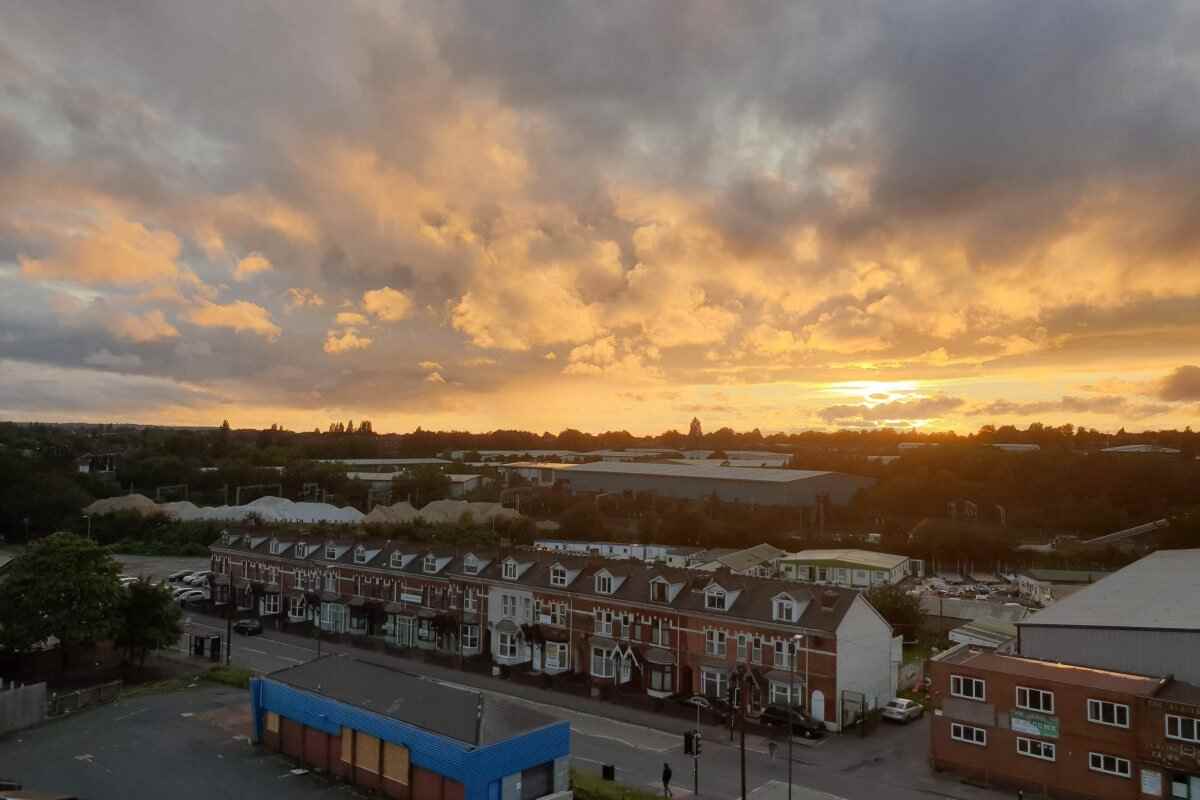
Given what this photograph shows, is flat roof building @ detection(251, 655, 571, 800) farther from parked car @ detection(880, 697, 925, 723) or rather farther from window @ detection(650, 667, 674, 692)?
parked car @ detection(880, 697, 925, 723)

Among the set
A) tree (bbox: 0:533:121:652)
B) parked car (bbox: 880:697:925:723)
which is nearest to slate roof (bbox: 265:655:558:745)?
tree (bbox: 0:533:121:652)

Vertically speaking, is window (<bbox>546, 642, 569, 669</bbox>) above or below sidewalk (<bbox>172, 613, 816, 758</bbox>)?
above

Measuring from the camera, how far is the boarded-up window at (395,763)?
27.0 meters

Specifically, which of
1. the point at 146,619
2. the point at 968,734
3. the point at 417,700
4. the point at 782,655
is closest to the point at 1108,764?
the point at 968,734

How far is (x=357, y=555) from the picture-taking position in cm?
5494

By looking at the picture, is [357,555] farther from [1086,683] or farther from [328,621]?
[1086,683]

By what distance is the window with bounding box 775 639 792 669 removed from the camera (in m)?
A: 36.6

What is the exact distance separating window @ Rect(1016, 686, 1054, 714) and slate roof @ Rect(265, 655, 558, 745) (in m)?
16.2

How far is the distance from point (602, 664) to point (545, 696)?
3.75 metres

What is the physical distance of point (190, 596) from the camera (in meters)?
61.3

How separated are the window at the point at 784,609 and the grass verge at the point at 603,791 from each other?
1176 cm

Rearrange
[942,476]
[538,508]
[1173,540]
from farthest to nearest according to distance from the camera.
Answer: [538,508]
[942,476]
[1173,540]

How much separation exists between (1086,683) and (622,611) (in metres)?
20.7

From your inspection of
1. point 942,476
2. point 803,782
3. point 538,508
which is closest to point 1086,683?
point 803,782
